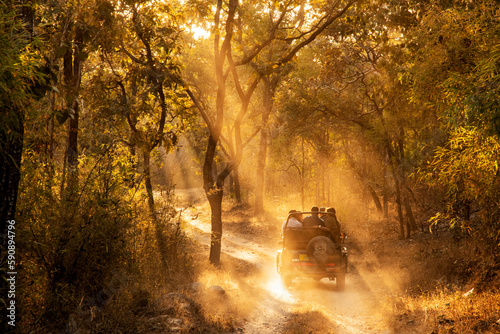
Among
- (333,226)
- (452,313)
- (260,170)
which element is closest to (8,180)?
(452,313)

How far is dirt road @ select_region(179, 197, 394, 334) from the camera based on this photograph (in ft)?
27.2

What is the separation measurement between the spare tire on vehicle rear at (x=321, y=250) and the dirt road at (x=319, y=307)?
941 millimetres

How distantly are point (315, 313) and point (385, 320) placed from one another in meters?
1.43

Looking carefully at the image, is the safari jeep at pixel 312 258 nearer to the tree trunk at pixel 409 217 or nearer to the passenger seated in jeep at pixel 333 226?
the passenger seated in jeep at pixel 333 226

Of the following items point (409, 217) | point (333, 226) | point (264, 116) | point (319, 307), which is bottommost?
point (319, 307)

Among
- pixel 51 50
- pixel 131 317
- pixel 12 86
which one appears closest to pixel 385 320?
pixel 131 317

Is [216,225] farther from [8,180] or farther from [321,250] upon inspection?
[8,180]

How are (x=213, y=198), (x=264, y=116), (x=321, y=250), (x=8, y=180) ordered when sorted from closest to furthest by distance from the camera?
(x=8, y=180) < (x=321, y=250) < (x=213, y=198) < (x=264, y=116)

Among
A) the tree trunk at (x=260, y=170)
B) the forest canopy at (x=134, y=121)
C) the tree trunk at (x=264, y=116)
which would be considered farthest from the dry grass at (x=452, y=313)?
the tree trunk at (x=260, y=170)

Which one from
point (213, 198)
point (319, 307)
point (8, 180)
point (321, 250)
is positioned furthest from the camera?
point (213, 198)

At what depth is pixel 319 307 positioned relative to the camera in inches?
383

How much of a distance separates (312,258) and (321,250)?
1.19 feet

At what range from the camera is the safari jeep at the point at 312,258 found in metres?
11.4

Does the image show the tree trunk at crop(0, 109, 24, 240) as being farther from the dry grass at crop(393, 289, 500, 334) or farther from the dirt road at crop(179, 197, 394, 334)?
the dry grass at crop(393, 289, 500, 334)
